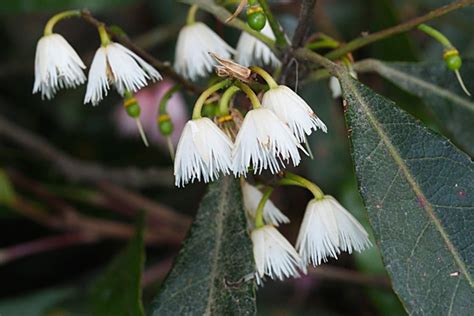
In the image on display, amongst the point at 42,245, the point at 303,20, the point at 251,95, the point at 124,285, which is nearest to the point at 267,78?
the point at 251,95

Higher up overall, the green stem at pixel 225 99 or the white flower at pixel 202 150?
the green stem at pixel 225 99

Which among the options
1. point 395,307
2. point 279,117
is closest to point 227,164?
point 279,117

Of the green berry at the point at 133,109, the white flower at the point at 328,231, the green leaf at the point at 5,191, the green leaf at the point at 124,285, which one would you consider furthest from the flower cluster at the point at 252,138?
the green leaf at the point at 5,191

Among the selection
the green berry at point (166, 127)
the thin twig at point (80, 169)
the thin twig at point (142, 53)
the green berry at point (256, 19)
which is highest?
the thin twig at point (80, 169)

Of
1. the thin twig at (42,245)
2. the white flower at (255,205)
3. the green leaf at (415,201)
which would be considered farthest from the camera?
the thin twig at (42,245)

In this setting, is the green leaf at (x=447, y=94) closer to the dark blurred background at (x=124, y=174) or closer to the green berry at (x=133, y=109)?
the dark blurred background at (x=124, y=174)

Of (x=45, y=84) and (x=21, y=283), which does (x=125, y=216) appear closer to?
(x=21, y=283)

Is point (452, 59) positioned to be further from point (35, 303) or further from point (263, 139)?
point (35, 303)
